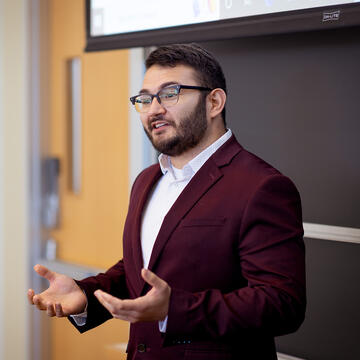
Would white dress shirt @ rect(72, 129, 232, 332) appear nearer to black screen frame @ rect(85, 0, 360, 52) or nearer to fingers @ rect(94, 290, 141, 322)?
fingers @ rect(94, 290, 141, 322)

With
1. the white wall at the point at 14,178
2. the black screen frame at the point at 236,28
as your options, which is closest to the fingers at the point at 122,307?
the black screen frame at the point at 236,28

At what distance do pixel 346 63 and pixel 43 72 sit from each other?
5.82 feet

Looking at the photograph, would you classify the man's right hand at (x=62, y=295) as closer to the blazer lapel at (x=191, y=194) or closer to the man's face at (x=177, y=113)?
the blazer lapel at (x=191, y=194)

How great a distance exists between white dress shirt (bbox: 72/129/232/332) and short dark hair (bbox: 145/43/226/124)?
15cm

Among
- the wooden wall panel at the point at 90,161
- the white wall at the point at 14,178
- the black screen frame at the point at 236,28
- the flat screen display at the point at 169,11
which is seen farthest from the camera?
the white wall at the point at 14,178

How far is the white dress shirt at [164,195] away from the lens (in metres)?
1.35

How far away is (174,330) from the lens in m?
1.10

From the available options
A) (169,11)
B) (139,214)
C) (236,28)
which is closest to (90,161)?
(169,11)

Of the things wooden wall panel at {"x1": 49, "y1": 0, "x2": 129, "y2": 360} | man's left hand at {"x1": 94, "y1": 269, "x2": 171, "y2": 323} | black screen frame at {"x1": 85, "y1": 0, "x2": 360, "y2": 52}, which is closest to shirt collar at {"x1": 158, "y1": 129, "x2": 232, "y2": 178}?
man's left hand at {"x1": 94, "y1": 269, "x2": 171, "y2": 323}

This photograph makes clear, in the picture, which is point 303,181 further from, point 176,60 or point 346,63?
point 176,60

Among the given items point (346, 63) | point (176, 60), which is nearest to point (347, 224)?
point (346, 63)

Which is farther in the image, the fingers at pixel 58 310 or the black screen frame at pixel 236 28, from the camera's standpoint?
the black screen frame at pixel 236 28

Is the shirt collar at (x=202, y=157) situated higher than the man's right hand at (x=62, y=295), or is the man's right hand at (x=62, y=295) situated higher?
the shirt collar at (x=202, y=157)

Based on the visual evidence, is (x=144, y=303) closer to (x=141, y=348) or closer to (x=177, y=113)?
(x=141, y=348)
